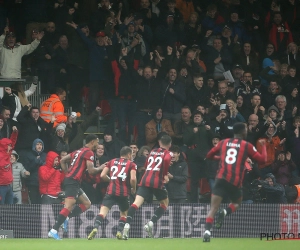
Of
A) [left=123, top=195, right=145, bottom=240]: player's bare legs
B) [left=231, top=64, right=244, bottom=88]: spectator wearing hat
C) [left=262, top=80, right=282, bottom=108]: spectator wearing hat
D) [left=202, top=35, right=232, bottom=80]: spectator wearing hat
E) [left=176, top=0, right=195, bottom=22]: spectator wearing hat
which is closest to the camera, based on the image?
[left=123, top=195, right=145, bottom=240]: player's bare legs

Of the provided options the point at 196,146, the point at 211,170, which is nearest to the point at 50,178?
the point at 196,146

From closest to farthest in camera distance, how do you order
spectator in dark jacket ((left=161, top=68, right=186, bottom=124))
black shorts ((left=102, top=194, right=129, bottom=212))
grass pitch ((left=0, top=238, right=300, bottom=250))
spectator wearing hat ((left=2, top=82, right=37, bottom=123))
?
grass pitch ((left=0, top=238, right=300, bottom=250)), black shorts ((left=102, top=194, right=129, bottom=212)), spectator wearing hat ((left=2, top=82, right=37, bottom=123)), spectator in dark jacket ((left=161, top=68, right=186, bottom=124))

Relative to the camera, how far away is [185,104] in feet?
67.5

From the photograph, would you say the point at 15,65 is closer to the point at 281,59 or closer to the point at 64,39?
the point at 64,39

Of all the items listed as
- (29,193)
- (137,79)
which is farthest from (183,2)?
(29,193)

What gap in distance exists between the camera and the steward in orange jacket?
2008cm

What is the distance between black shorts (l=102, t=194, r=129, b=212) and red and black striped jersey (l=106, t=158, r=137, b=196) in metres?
0.08

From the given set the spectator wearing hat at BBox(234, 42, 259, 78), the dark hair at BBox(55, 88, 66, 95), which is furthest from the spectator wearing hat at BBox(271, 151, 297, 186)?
the dark hair at BBox(55, 88, 66, 95)

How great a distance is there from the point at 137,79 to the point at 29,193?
3.69 m

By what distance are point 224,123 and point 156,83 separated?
6.19 feet

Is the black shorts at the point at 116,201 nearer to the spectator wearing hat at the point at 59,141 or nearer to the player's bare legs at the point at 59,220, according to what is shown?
the player's bare legs at the point at 59,220

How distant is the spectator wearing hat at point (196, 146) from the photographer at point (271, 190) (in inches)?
51.9

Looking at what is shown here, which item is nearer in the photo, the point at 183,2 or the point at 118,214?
the point at 118,214

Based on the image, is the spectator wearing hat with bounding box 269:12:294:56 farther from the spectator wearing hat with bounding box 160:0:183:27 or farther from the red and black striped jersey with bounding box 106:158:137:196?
the red and black striped jersey with bounding box 106:158:137:196
